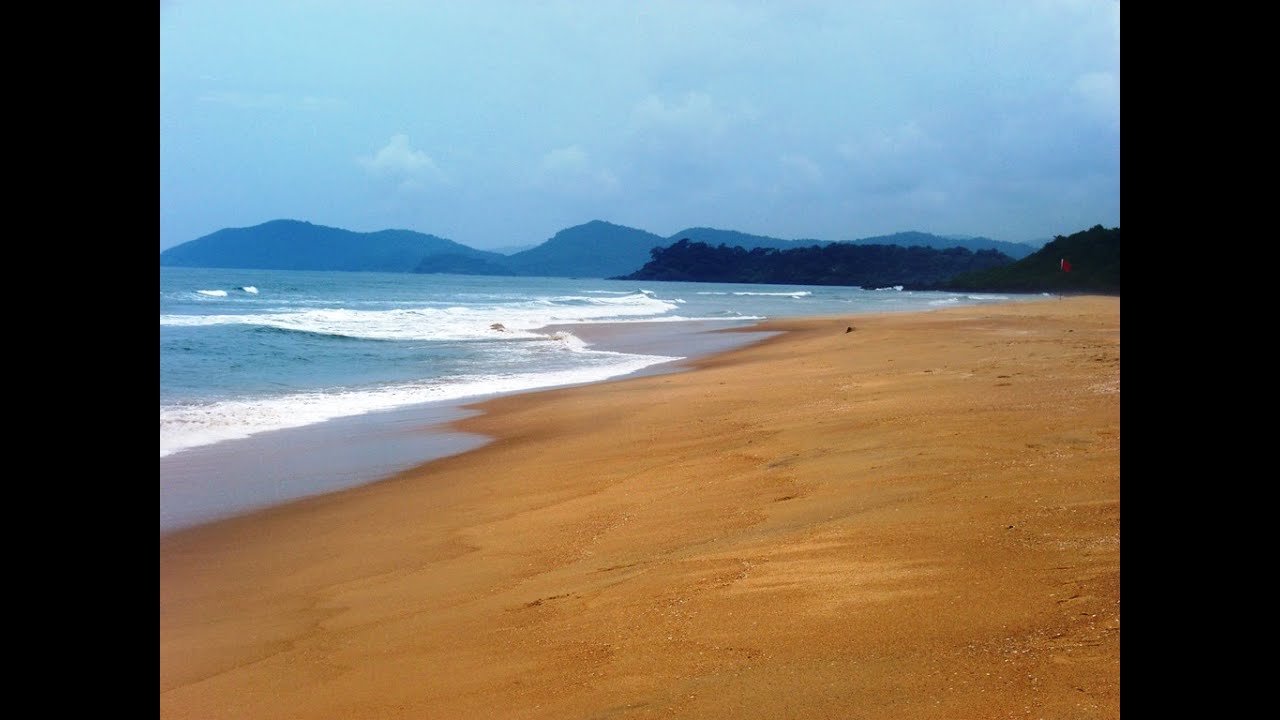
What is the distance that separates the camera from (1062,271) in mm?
76562

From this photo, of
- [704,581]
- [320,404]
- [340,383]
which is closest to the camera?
[704,581]

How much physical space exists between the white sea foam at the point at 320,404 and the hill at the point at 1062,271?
62869mm

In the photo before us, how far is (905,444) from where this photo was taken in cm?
566

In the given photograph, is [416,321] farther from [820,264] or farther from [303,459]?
[820,264]

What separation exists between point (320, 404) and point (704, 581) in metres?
9.36

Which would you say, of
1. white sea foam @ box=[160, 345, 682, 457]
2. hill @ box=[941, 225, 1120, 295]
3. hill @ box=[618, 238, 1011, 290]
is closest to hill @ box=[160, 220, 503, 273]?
hill @ box=[618, 238, 1011, 290]

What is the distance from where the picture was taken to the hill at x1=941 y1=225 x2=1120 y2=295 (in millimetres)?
73938

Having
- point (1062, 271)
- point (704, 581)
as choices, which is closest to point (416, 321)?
point (704, 581)

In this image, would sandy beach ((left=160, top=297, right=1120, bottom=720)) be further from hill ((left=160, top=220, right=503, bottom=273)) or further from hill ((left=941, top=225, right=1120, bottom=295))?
hill ((left=160, top=220, right=503, bottom=273))
